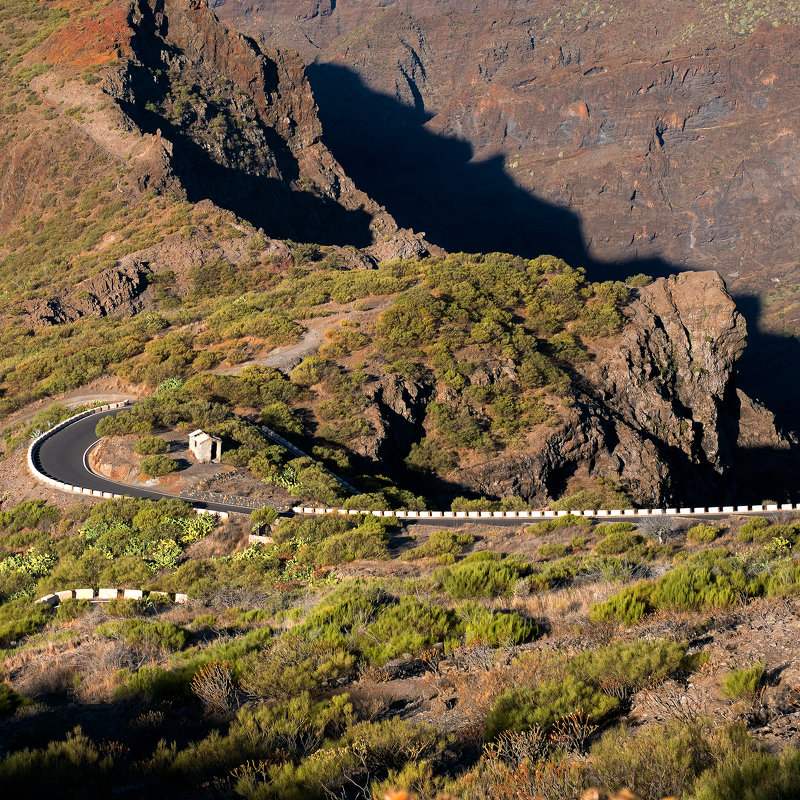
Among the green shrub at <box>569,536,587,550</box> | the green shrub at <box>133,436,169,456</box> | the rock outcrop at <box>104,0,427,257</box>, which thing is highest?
the rock outcrop at <box>104,0,427,257</box>

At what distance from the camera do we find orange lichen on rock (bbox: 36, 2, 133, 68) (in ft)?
379

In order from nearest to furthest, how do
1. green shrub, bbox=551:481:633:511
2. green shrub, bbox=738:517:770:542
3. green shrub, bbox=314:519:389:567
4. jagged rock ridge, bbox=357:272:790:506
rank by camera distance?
green shrub, bbox=738:517:770:542
green shrub, bbox=314:519:389:567
green shrub, bbox=551:481:633:511
jagged rock ridge, bbox=357:272:790:506

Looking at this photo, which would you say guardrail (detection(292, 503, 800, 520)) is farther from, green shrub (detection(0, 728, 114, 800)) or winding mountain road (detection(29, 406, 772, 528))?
green shrub (detection(0, 728, 114, 800))

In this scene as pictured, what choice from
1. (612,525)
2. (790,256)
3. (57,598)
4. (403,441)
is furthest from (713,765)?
(790,256)

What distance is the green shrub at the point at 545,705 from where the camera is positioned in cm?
994

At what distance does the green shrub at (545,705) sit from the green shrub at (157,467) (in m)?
27.7

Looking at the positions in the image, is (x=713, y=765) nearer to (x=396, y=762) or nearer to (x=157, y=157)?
(x=396, y=762)

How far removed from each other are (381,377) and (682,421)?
25574 mm

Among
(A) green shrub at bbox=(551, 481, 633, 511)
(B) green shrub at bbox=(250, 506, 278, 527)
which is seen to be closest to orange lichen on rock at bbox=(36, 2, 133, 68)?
(A) green shrub at bbox=(551, 481, 633, 511)

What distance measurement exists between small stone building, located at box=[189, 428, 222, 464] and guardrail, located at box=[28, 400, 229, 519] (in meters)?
4.45

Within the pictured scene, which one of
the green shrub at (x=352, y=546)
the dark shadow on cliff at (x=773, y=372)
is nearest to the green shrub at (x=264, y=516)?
the green shrub at (x=352, y=546)

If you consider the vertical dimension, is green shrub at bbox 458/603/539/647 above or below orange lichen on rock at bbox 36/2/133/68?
below

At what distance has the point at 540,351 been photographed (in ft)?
199

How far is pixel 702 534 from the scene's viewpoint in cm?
2452
